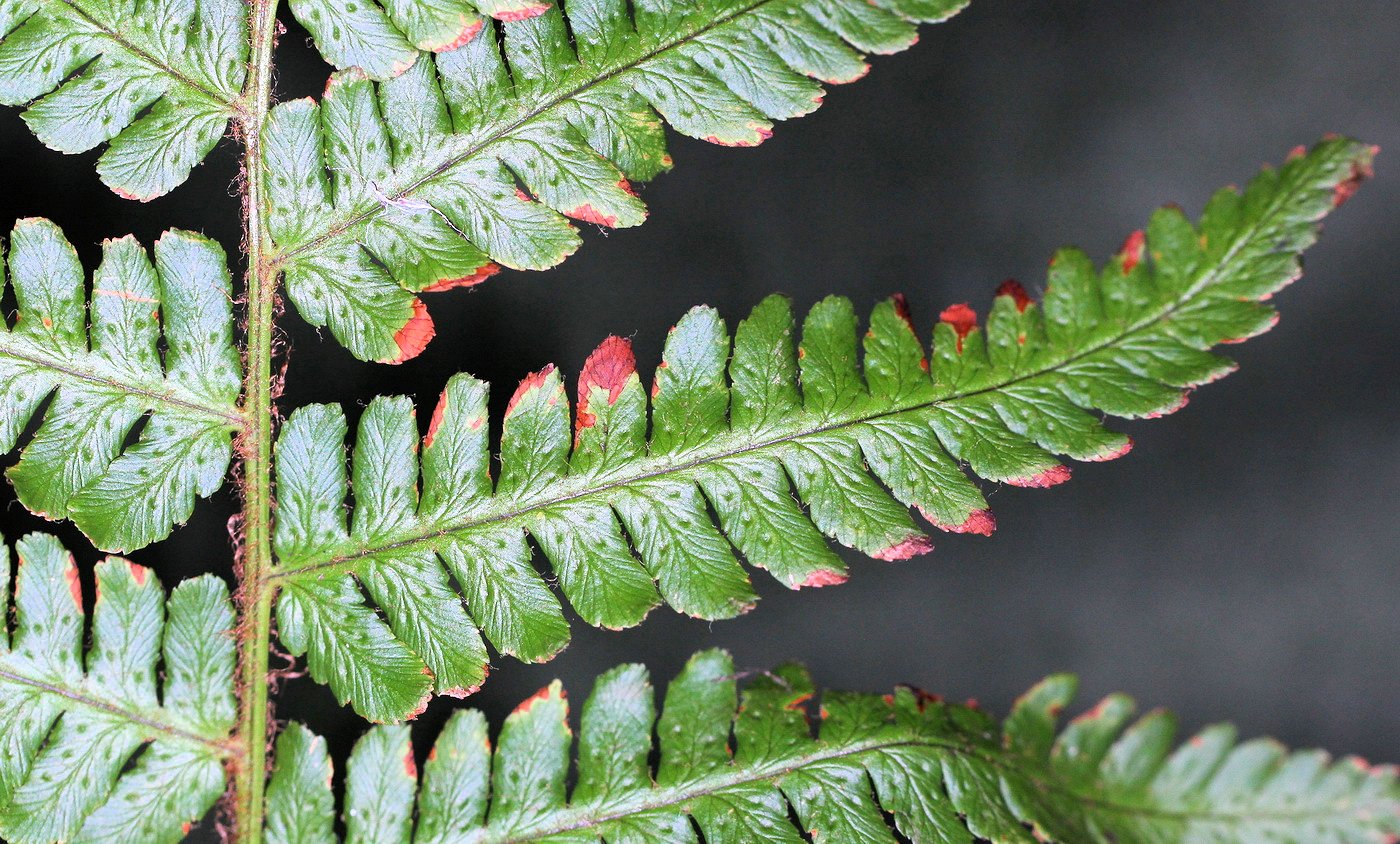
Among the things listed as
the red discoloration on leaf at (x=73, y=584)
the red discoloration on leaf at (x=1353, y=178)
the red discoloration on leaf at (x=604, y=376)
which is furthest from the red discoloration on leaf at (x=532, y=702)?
the red discoloration on leaf at (x=1353, y=178)

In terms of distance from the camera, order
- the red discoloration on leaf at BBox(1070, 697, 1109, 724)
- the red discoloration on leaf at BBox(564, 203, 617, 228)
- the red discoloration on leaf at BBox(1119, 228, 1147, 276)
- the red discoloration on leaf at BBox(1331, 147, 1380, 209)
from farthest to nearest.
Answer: the red discoloration on leaf at BBox(1070, 697, 1109, 724) → the red discoloration on leaf at BBox(564, 203, 617, 228) → the red discoloration on leaf at BBox(1119, 228, 1147, 276) → the red discoloration on leaf at BBox(1331, 147, 1380, 209)

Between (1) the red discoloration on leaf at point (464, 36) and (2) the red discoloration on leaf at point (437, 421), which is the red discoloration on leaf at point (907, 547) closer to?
(2) the red discoloration on leaf at point (437, 421)

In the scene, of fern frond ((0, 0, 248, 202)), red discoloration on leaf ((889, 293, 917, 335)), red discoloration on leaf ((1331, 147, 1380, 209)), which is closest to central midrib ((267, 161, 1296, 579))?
red discoloration on leaf ((889, 293, 917, 335))

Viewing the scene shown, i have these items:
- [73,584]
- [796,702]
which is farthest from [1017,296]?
[73,584]

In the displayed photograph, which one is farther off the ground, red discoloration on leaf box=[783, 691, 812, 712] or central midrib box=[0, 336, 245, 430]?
central midrib box=[0, 336, 245, 430]

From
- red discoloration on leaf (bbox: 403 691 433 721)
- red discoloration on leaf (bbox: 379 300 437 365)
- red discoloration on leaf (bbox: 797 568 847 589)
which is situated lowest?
red discoloration on leaf (bbox: 403 691 433 721)

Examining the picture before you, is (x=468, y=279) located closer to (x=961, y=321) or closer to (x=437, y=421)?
(x=437, y=421)

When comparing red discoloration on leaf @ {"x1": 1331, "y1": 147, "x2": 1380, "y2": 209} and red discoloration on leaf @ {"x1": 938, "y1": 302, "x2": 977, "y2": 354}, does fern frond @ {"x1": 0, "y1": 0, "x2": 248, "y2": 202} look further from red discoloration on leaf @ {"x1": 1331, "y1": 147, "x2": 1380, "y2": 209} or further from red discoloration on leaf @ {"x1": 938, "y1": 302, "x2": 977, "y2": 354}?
red discoloration on leaf @ {"x1": 1331, "y1": 147, "x2": 1380, "y2": 209}
